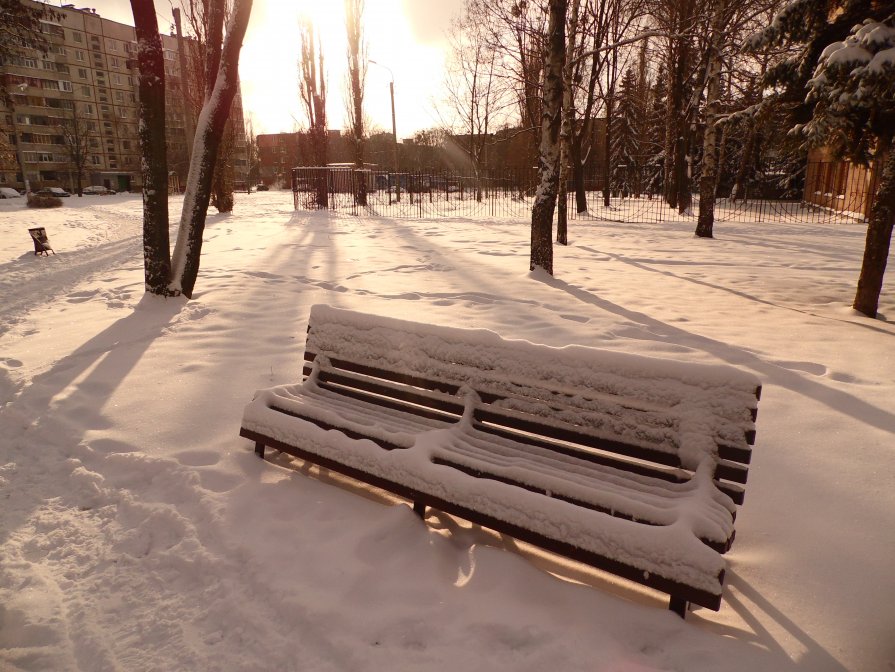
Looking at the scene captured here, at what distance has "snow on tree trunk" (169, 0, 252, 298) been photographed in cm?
750

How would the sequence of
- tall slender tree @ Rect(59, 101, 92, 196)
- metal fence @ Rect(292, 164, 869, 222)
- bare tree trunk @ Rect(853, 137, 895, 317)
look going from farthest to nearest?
1. tall slender tree @ Rect(59, 101, 92, 196)
2. metal fence @ Rect(292, 164, 869, 222)
3. bare tree trunk @ Rect(853, 137, 895, 317)

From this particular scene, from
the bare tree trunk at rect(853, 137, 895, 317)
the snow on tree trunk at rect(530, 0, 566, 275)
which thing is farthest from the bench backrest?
the snow on tree trunk at rect(530, 0, 566, 275)

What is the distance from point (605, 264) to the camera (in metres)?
11.9

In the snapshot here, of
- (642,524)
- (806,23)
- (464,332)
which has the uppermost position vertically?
(806,23)

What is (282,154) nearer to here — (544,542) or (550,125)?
(550,125)

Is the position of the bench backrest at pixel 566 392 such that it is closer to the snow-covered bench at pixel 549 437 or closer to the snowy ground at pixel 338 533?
the snow-covered bench at pixel 549 437

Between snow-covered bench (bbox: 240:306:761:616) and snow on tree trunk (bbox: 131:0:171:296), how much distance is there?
5.08m

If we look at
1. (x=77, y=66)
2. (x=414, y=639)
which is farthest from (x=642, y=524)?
(x=77, y=66)

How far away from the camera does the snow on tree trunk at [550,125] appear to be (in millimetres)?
9164

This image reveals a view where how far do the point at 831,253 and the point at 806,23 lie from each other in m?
7.26

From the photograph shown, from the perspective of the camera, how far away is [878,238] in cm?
699

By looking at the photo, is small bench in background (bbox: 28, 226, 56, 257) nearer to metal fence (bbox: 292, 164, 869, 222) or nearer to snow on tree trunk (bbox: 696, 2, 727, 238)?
metal fence (bbox: 292, 164, 869, 222)

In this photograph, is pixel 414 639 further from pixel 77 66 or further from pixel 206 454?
pixel 77 66

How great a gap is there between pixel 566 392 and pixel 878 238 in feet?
21.0
